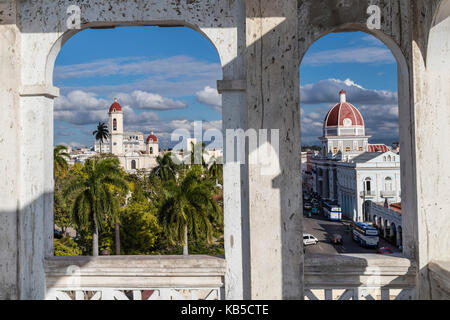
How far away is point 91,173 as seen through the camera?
60.2 ft

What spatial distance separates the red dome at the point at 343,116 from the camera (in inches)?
2798

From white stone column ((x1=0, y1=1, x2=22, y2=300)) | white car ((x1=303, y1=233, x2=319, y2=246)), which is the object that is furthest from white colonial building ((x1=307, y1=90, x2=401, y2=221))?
white stone column ((x1=0, y1=1, x2=22, y2=300))

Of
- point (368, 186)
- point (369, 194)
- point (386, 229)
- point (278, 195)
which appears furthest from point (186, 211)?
point (368, 186)

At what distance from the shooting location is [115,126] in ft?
335

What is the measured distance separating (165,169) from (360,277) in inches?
1202

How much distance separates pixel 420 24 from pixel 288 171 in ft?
5.18

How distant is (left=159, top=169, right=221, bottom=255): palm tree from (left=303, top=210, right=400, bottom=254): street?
9875 millimetres

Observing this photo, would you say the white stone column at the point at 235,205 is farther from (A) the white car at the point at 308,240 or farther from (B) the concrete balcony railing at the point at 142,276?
(A) the white car at the point at 308,240

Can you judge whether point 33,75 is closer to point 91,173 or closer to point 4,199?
point 4,199

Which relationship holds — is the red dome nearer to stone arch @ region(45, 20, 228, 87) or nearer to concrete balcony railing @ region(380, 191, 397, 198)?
concrete balcony railing @ region(380, 191, 397, 198)

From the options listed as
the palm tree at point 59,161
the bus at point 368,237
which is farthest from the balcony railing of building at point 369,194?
the palm tree at point 59,161

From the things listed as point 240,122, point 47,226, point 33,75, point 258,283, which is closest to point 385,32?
point 240,122

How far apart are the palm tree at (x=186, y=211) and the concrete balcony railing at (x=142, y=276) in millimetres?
14193

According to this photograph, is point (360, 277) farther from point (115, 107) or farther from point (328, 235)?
point (115, 107)
